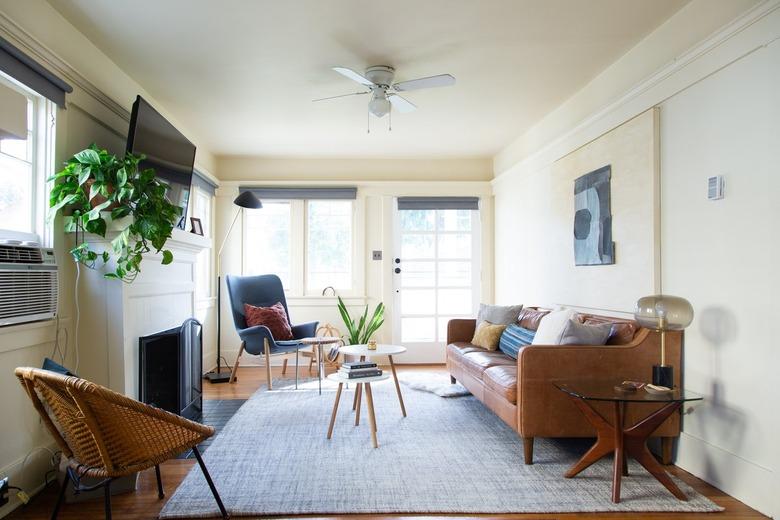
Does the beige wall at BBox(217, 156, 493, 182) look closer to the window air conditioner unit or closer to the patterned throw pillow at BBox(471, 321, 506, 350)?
the patterned throw pillow at BBox(471, 321, 506, 350)

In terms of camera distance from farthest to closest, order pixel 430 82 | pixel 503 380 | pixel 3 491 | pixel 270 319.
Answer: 1. pixel 270 319
2. pixel 430 82
3. pixel 503 380
4. pixel 3 491

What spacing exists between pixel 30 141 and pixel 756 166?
332 cm

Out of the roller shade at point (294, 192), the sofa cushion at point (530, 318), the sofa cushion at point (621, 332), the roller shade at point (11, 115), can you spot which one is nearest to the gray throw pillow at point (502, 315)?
the sofa cushion at point (530, 318)

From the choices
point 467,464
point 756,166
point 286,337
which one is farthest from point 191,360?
point 756,166

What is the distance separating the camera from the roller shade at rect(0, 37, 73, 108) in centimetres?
225

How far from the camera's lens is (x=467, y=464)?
2770 millimetres

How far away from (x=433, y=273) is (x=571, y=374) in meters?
3.37

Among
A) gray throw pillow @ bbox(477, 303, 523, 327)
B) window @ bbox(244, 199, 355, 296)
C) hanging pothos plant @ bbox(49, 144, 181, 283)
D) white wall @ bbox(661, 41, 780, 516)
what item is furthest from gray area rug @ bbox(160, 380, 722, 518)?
window @ bbox(244, 199, 355, 296)

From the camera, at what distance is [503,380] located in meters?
3.02

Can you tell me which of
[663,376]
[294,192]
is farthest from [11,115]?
[294,192]

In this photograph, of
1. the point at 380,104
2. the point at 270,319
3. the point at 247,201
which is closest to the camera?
the point at 380,104

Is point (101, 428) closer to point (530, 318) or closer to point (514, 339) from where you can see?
point (514, 339)

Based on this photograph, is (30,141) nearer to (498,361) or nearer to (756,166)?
(498,361)

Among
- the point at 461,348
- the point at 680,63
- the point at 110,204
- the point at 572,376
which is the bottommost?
the point at 461,348
